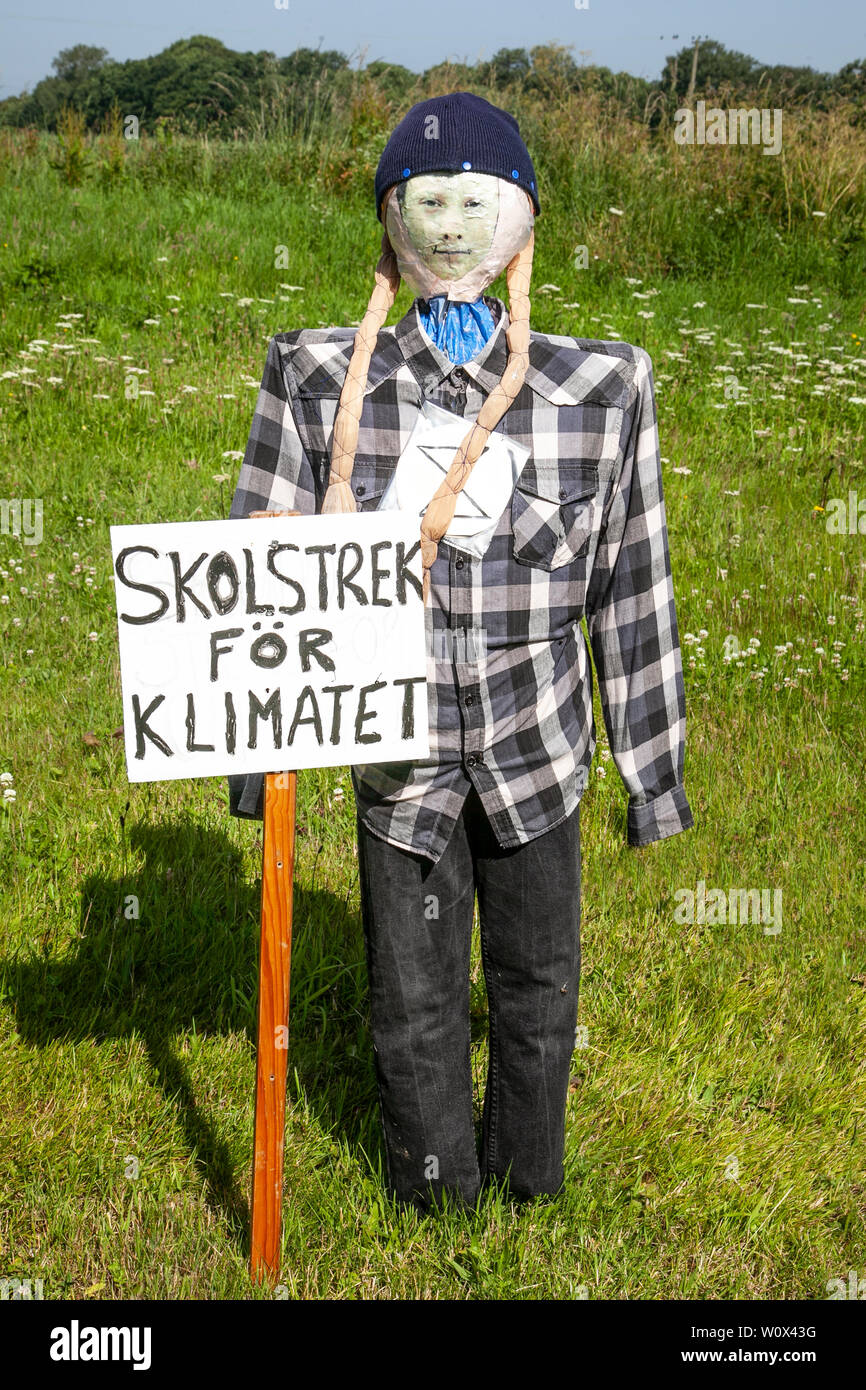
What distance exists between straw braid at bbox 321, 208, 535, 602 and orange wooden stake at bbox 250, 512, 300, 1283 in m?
0.14

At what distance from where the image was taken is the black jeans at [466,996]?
230 cm

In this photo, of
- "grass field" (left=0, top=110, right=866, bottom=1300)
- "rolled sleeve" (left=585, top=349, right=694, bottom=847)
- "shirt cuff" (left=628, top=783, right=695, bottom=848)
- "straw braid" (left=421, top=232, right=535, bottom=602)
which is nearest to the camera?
"straw braid" (left=421, top=232, right=535, bottom=602)

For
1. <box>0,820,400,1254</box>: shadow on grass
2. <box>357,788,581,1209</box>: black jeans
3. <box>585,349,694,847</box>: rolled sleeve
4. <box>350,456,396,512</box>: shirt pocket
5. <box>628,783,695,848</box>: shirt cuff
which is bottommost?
<box>0,820,400,1254</box>: shadow on grass

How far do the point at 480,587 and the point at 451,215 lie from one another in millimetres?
637

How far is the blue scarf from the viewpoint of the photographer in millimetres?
2113

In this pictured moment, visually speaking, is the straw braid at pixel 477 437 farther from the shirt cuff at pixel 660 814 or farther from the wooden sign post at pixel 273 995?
the shirt cuff at pixel 660 814

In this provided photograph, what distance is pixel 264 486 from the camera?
7.33 ft

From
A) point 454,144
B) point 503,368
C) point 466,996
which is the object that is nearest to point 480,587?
point 503,368

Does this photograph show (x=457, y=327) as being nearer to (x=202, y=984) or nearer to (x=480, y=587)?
(x=480, y=587)

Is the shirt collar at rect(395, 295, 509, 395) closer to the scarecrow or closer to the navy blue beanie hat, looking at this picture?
the scarecrow

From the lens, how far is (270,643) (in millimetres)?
1977

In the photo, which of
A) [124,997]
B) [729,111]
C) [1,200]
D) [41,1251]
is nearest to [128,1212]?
[41,1251]

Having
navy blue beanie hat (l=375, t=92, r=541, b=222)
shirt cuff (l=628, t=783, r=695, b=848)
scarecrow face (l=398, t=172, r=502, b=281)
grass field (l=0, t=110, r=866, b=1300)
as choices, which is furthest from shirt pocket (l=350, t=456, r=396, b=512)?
grass field (l=0, t=110, r=866, b=1300)

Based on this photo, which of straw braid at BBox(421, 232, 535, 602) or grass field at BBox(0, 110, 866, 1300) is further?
grass field at BBox(0, 110, 866, 1300)
